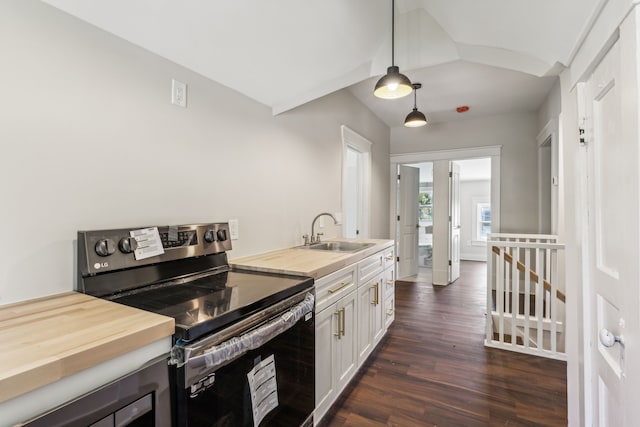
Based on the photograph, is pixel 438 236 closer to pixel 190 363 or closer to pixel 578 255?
pixel 578 255

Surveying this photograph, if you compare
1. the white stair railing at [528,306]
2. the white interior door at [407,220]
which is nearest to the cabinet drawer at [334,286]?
the white stair railing at [528,306]

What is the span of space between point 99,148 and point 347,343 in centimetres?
174

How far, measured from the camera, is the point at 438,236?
5.04 m

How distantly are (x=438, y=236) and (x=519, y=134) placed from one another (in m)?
1.88

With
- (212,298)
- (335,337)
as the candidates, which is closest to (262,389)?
(212,298)

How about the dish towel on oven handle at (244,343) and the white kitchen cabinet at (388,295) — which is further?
the white kitchen cabinet at (388,295)

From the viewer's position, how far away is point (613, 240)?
1053 mm

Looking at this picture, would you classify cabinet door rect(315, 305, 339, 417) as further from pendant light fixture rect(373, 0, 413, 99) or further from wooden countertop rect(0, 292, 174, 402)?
pendant light fixture rect(373, 0, 413, 99)

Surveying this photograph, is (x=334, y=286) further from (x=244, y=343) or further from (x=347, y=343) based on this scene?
(x=244, y=343)

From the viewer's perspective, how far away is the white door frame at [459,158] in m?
4.49

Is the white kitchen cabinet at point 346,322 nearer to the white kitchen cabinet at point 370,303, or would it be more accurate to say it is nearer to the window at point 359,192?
the white kitchen cabinet at point 370,303

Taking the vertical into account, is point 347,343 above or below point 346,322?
below

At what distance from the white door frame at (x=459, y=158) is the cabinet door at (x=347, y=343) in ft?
10.5

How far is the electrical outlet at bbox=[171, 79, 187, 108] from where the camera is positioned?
1.54 meters
